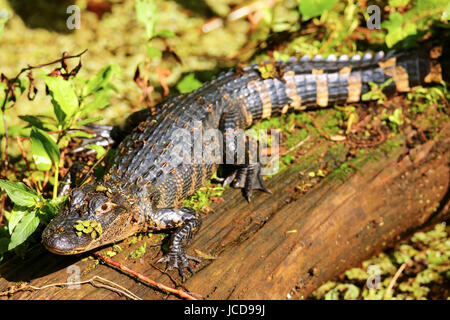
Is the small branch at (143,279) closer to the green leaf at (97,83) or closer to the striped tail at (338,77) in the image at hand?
the green leaf at (97,83)

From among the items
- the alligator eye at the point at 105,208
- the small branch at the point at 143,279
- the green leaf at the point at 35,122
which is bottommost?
the small branch at the point at 143,279

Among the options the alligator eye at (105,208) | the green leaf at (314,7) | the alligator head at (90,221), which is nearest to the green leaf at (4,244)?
the alligator head at (90,221)

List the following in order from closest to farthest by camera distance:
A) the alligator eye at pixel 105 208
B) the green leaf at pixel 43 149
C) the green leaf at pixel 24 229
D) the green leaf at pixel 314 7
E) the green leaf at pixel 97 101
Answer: the green leaf at pixel 24 229 < the alligator eye at pixel 105 208 < the green leaf at pixel 43 149 < the green leaf at pixel 97 101 < the green leaf at pixel 314 7

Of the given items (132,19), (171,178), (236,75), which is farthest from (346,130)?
(132,19)

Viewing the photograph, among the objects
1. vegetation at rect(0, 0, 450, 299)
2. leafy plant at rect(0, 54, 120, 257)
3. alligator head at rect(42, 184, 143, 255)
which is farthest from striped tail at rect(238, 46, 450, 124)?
alligator head at rect(42, 184, 143, 255)

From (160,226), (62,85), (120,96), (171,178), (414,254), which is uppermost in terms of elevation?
(62,85)

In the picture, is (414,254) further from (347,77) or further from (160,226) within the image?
(160,226)

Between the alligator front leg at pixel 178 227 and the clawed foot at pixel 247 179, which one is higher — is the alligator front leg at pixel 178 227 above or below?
below

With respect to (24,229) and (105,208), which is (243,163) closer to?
(105,208)
